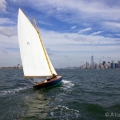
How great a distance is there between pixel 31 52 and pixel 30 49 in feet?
2.23

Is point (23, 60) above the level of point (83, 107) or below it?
above

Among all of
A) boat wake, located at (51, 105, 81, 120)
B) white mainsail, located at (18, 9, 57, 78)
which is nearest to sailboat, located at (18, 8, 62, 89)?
white mainsail, located at (18, 9, 57, 78)

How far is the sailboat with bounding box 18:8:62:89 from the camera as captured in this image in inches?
1551

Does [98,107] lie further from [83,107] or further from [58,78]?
[58,78]

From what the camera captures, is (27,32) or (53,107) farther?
(27,32)

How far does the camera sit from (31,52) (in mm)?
40281

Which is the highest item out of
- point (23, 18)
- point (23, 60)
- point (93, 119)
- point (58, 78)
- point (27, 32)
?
point (23, 18)

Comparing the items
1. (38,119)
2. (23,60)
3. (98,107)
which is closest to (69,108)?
(98,107)

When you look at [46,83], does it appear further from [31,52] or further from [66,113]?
[66,113]

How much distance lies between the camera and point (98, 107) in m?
23.2

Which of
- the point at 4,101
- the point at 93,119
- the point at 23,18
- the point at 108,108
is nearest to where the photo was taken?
the point at 93,119

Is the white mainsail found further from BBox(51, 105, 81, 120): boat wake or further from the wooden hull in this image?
BBox(51, 105, 81, 120): boat wake

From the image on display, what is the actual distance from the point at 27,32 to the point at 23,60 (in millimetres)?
6048

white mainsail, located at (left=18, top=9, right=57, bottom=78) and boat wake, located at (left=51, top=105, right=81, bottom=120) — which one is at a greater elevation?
white mainsail, located at (left=18, top=9, right=57, bottom=78)
